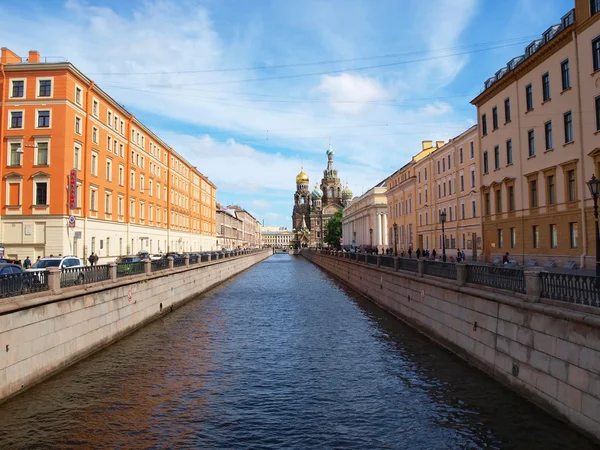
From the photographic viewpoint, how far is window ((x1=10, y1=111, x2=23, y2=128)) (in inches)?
1481

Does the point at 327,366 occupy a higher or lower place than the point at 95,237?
lower

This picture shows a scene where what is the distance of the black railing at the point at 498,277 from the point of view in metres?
12.7

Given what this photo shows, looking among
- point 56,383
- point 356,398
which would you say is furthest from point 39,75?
point 356,398

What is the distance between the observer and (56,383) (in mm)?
13547

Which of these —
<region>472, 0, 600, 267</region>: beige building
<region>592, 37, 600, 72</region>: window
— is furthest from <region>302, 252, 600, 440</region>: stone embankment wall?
<region>592, 37, 600, 72</region>: window

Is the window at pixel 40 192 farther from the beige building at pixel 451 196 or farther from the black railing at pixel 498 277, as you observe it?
the beige building at pixel 451 196

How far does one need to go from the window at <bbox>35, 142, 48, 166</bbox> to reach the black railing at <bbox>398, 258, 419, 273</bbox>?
27.6 m

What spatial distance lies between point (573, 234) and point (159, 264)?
2367cm

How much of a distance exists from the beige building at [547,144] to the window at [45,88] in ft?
110

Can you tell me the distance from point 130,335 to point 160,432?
11252 millimetres

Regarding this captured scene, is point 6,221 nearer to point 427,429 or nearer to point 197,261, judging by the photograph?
point 197,261

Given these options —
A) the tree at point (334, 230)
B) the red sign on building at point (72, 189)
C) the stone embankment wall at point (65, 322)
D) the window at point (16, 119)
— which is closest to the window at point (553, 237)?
the stone embankment wall at point (65, 322)

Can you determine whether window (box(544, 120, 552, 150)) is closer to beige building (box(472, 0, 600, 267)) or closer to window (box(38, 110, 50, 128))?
beige building (box(472, 0, 600, 267))

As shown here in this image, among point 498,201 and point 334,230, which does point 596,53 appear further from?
point 334,230
